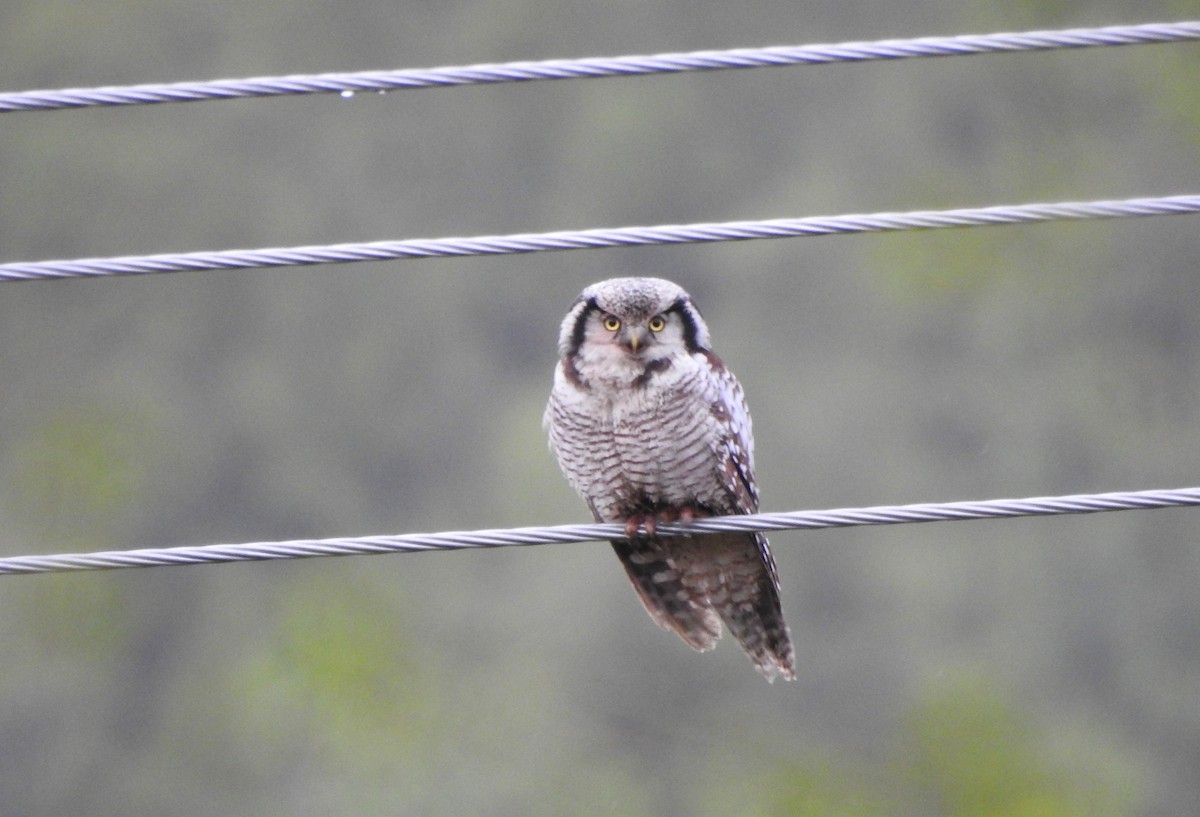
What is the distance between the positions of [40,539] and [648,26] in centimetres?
902

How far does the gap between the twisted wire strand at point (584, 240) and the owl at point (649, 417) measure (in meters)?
1.22

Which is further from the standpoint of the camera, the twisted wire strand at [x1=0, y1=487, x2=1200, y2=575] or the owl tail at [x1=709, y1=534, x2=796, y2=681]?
the owl tail at [x1=709, y1=534, x2=796, y2=681]

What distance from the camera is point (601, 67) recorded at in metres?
3.12

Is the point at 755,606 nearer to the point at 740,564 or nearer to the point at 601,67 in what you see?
the point at 740,564

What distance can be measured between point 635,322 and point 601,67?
50.1 inches

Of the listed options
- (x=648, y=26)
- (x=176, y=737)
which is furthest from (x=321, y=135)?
(x=176, y=737)

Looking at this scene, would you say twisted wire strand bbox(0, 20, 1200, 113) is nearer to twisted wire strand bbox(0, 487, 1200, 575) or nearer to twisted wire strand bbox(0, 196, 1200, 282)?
twisted wire strand bbox(0, 196, 1200, 282)

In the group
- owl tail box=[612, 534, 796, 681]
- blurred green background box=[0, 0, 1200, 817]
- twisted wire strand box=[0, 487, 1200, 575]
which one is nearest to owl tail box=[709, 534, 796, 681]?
owl tail box=[612, 534, 796, 681]

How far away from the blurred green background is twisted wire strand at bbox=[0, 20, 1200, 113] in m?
12.1

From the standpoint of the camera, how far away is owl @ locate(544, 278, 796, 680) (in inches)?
170

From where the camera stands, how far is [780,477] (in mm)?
15922

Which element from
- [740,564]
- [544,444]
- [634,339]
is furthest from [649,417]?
[544,444]

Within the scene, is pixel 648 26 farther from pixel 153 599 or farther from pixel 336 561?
pixel 153 599

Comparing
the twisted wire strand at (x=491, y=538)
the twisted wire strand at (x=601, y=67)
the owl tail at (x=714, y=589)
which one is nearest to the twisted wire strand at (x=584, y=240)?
the twisted wire strand at (x=601, y=67)
